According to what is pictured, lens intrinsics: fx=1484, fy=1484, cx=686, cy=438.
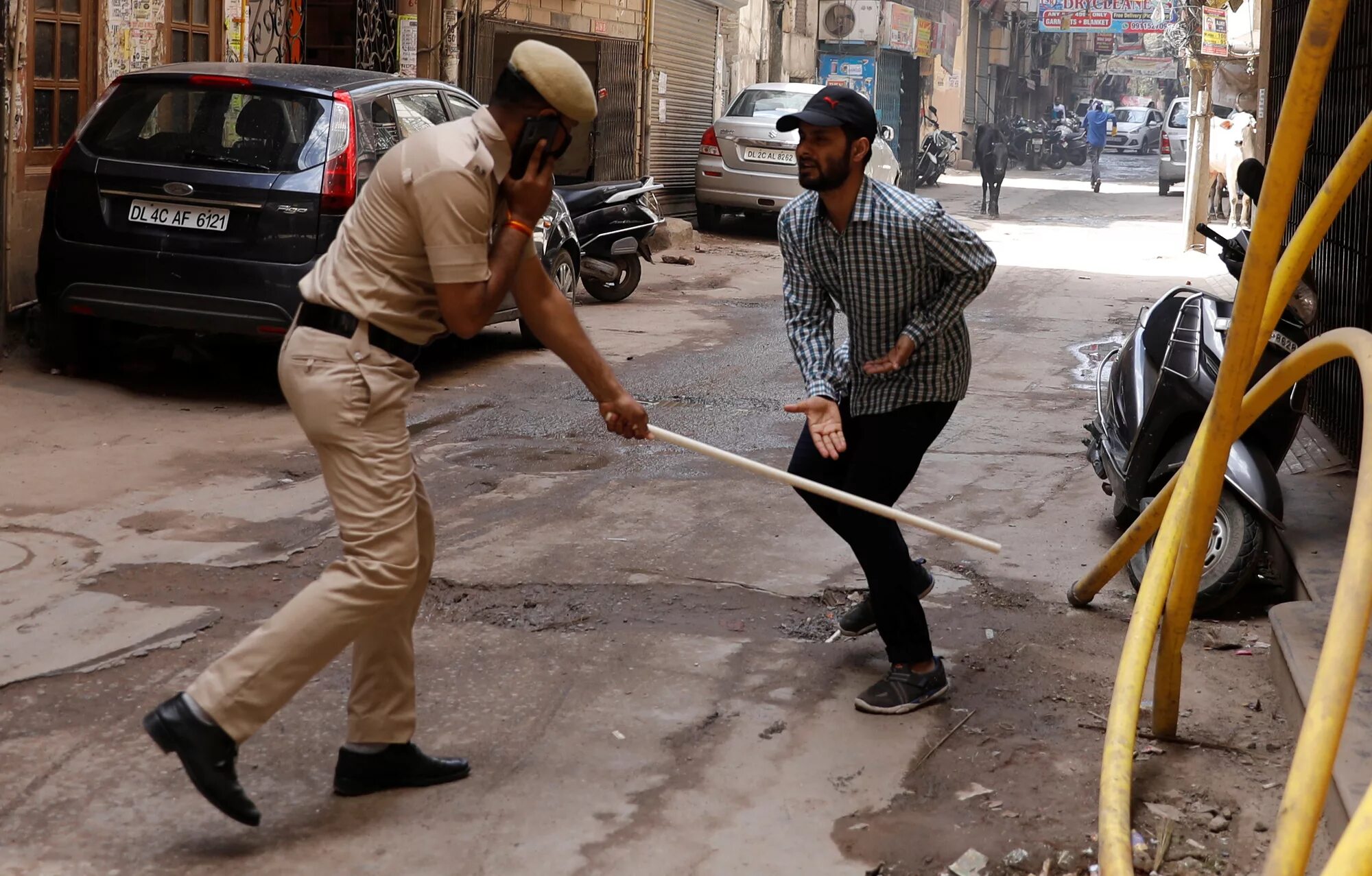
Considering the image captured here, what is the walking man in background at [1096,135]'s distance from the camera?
31.5 meters

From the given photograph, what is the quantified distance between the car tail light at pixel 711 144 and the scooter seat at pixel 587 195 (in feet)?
20.1

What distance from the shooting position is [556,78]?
10.1ft

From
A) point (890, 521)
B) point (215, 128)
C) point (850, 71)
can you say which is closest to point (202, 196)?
point (215, 128)

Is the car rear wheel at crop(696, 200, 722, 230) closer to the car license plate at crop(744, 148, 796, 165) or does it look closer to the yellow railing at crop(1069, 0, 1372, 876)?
the car license plate at crop(744, 148, 796, 165)

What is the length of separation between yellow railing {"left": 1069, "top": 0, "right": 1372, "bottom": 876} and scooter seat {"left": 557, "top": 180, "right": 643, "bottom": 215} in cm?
847

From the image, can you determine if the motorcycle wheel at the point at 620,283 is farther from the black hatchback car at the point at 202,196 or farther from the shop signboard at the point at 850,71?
the shop signboard at the point at 850,71

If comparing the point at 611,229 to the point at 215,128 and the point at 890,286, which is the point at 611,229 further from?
the point at 890,286

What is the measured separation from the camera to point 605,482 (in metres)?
6.36

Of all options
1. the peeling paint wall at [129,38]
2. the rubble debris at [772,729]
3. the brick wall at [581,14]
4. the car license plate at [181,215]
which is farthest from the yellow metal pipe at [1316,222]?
the brick wall at [581,14]

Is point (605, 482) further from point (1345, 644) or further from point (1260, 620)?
point (1345, 644)

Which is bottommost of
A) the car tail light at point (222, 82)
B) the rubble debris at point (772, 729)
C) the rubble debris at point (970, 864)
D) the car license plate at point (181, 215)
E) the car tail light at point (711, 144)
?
the rubble debris at point (970, 864)

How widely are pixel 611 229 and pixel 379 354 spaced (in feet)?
28.9

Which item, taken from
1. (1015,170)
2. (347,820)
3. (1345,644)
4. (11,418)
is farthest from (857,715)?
(1015,170)

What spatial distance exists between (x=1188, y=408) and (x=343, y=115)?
4583 mm
